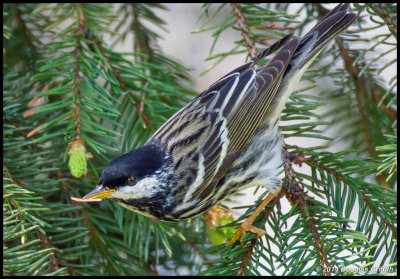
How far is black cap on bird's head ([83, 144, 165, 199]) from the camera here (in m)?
1.58

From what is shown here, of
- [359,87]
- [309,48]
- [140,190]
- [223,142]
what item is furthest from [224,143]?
[359,87]

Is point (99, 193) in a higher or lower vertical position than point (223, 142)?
lower

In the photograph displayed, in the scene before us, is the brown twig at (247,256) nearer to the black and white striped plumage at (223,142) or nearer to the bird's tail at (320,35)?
the black and white striped plumage at (223,142)

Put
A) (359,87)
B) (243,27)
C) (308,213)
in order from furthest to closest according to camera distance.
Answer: (359,87)
(243,27)
(308,213)

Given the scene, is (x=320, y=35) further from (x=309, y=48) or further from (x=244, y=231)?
(x=244, y=231)

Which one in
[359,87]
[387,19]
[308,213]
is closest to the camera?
[308,213]

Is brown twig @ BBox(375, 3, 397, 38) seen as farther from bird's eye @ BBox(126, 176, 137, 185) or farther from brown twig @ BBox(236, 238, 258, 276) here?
bird's eye @ BBox(126, 176, 137, 185)

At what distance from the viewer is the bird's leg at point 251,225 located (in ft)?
4.98

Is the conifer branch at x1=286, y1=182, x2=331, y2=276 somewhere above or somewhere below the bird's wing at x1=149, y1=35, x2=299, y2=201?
below

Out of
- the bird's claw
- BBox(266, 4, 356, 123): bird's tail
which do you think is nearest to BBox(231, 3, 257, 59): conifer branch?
BBox(266, 4, 356, 123): bird's tail

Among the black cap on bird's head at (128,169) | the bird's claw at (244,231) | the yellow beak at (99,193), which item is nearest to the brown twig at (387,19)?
the bird's claw at (244,231)

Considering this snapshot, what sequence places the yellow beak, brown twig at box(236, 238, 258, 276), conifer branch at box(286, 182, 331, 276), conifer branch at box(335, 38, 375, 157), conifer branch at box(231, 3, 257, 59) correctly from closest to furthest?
1. conifer branch at box(286, 182, 331, 276)
2. brown twig at box(236, 238, 258, 276)
3. the yellow beak
4. conifer branch at box(231, 3, 257, 59)
5. conifer branch at box(335, 38, 375, 157)

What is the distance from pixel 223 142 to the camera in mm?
1843

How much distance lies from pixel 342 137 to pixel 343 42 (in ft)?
1.32
